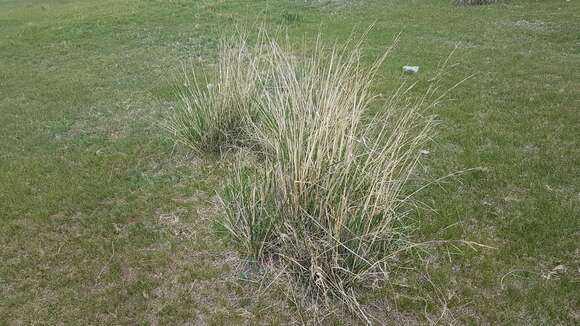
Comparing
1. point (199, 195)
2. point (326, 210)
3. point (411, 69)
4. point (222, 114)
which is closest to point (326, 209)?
point (326, 210)

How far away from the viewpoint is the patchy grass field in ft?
13.2

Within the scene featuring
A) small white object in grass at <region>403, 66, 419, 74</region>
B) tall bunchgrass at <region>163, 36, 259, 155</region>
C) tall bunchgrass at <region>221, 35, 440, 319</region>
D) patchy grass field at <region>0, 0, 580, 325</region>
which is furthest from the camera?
small white object in grass at <region>403, 66, 419, 74</region>

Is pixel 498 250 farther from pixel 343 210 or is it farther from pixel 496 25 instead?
pixel 496 25

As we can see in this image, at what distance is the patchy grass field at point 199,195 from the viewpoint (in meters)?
4.02

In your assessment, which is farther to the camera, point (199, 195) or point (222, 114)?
point (222, 114)

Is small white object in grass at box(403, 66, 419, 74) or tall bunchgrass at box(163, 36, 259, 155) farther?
small white object in grass at box(403, 66, 419, 74)

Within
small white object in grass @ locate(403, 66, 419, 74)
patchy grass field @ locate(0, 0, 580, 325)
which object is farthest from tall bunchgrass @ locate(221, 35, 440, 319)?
small white object in grass @ locate(403, 66, 419, 74)

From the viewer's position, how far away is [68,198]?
5.78 metres

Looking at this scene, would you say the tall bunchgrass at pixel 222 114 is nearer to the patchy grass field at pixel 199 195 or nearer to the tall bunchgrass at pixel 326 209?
the patchy grass field at pixel 199 195

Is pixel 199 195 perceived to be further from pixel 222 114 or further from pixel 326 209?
pixel 326 209

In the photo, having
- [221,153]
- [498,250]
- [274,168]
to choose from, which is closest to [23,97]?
[221,153]

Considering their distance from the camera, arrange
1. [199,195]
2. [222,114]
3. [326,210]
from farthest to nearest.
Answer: [222,114] → [199,195] → [326,210]

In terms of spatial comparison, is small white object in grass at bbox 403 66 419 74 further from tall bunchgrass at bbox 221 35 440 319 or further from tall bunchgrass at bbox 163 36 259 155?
tall bunchgrass at bbox 221 35 440 319

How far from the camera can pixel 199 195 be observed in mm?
5676
